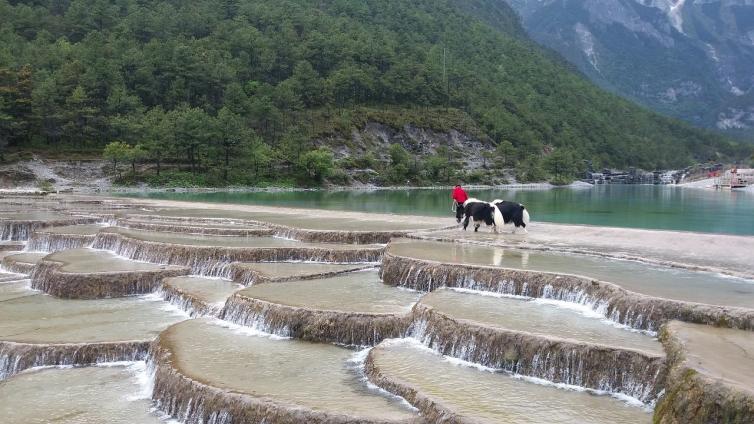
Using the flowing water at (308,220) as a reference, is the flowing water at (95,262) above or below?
below

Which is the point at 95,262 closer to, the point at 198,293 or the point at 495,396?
the point at 198,293

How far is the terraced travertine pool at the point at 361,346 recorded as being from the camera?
10.1m

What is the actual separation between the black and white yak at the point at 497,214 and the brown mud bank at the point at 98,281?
37.1 feet

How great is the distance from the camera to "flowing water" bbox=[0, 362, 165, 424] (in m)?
11.5

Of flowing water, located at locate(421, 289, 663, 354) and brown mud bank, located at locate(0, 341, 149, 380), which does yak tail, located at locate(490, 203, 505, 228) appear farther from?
brown mud bank, located at locate(0, 341, 149, 380)

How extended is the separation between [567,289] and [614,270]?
7.96ft

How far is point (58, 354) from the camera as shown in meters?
14.3

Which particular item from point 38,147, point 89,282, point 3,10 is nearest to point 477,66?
point 3,10

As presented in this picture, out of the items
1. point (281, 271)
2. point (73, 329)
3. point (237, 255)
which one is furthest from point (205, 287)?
point (73, 329)

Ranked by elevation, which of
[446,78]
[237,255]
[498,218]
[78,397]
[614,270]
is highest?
[446,78]

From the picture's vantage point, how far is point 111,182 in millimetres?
70812

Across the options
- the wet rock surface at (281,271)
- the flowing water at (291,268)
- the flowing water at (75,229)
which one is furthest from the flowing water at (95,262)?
the flowing water at (75,229)

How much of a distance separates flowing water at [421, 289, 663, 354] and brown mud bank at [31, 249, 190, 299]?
9917 mm

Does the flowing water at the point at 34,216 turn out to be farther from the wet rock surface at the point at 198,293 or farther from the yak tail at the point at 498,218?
the yak tail at the point at 498,218
